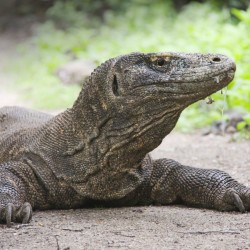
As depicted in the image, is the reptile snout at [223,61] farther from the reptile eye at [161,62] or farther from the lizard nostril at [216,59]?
the reptile eye at [161,62]

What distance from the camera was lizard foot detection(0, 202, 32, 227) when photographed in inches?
163

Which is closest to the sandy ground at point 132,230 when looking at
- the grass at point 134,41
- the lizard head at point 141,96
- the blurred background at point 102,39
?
the lizard head at point 141,96

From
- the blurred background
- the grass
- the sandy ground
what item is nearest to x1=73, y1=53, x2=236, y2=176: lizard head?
the sandy ground

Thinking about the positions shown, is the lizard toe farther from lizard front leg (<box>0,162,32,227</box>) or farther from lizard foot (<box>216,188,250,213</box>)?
lizard foot (<box>216,188,250,213</box>)

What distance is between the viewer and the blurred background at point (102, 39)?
9.20 meters

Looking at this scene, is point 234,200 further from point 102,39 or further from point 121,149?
point 102,39

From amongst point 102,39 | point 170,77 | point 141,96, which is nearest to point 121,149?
point 141,96

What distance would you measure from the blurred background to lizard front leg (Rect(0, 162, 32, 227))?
3368mm

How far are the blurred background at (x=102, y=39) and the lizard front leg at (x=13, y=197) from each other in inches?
133

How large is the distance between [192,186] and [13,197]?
1145 mm

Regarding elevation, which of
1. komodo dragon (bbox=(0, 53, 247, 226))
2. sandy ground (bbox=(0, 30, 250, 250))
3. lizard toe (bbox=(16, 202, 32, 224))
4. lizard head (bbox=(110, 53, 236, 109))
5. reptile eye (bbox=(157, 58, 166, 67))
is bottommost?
sandy ground (bbox=(0, 30, 250, 250))

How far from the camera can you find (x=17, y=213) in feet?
13.8

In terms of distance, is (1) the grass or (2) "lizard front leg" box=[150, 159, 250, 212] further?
(1) the grass

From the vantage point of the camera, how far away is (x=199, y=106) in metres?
9.62
